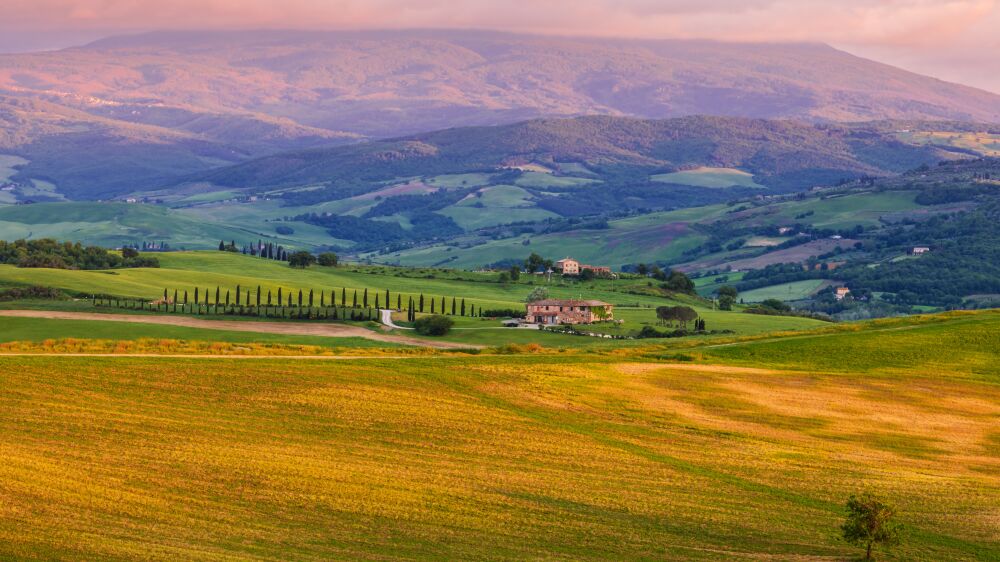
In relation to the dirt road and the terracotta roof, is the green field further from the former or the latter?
the terracotta roof

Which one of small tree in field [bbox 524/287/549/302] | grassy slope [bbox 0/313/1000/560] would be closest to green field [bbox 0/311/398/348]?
grassy slope [bbox 0/313/1000/560]

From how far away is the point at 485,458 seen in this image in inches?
2032

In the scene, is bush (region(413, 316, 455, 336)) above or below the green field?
above

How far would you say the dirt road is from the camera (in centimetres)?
12188

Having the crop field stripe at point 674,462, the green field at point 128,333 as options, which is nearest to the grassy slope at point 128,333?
the green field at point 128,333

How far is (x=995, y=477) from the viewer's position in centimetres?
5234

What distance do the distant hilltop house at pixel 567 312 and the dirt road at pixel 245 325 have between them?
27.1m

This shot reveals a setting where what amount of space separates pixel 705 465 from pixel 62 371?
3095 cm

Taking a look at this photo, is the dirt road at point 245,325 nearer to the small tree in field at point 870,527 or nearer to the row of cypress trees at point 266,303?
the row of cypress trees at point 266,303

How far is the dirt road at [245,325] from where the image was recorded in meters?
122

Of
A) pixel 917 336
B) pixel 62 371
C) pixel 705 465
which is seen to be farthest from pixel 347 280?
pixel 705 465

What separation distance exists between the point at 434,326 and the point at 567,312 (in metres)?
27.5

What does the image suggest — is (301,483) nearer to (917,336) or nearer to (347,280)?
(917,336)

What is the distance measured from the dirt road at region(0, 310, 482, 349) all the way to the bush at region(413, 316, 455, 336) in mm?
4007
